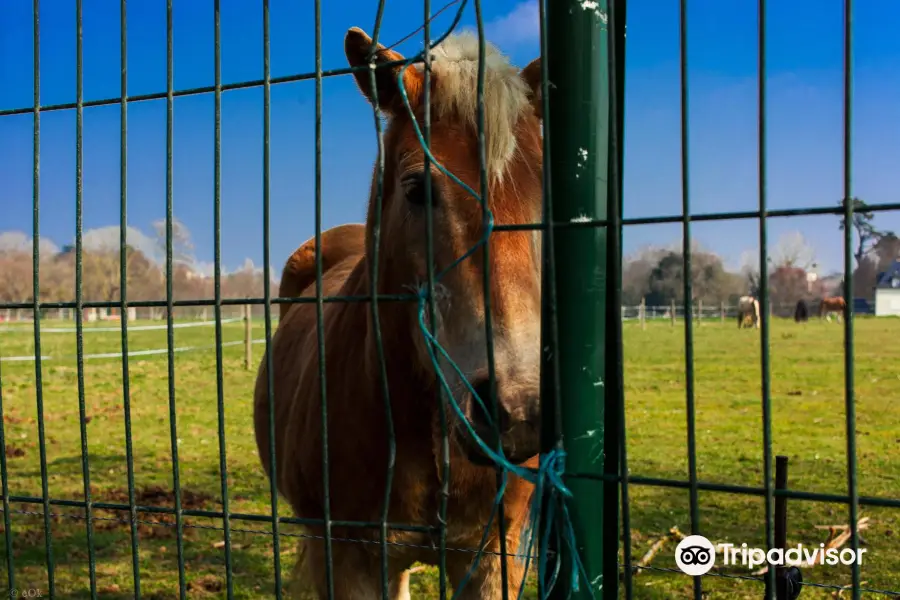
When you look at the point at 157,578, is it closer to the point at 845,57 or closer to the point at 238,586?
the point at 238,586

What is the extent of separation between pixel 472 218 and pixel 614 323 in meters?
0.71

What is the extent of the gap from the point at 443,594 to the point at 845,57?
3.90 ft

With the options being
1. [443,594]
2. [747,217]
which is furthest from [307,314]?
[747,217]

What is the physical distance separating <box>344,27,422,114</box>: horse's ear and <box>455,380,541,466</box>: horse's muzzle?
3.02ft

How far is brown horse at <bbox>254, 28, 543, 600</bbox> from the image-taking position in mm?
1619

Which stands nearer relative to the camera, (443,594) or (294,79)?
(443,594)

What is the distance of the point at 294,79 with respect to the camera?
1.51 m

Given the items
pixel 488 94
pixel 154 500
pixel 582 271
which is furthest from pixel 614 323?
pixel 154 500

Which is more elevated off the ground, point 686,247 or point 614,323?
point 686,247

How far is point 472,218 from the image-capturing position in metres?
1.80

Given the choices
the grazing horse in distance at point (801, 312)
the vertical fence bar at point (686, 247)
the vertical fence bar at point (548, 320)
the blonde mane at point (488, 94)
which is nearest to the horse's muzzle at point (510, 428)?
the vertical fence bar at point (548, 320)

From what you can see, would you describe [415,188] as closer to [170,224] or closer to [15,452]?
[170,224]

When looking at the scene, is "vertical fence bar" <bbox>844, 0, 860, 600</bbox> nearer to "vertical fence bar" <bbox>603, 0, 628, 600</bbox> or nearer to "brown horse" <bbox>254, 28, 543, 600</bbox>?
"vertical fence bar" <bbox>603, 0, 628, 600</bbox>

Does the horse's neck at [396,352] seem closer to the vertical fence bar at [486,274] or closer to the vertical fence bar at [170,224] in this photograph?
the vertical fence bar at [170,224]
